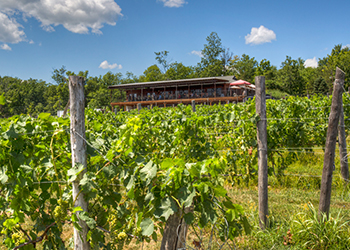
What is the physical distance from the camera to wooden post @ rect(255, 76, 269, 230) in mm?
3239

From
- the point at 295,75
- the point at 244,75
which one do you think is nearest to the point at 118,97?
the point at 244,75

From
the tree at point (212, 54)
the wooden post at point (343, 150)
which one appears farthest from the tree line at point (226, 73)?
the wooden post at point (343, 150)

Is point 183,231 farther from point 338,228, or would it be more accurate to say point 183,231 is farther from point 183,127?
point 338,228

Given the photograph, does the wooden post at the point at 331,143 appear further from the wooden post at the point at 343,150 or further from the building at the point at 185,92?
the building at the point at 185,92

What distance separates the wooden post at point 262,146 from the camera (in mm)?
3239

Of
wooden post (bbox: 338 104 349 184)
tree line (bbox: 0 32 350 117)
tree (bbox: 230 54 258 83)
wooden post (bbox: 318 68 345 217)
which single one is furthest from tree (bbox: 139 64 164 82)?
wooden post (bbox: 318 68 345 217)

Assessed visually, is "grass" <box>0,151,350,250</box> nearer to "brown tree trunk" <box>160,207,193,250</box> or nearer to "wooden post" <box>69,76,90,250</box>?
"brown tree trunk" <box>160,207,193,250</box>

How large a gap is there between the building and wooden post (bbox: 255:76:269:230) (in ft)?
81.9

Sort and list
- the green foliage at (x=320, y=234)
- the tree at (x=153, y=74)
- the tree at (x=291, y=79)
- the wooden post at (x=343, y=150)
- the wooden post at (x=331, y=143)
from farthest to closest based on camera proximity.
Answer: the tree at (x=153, y=74)
the tree at (x=291, y=79)
the wooden post at (x=343, y=150)
the wooden post at (x=331, y=143)
the green foliage at (x=320, y=234)

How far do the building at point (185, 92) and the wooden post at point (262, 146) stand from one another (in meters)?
25.0

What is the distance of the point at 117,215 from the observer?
2018 mm

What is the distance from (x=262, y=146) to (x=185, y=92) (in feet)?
99.2

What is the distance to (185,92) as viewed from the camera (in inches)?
1305

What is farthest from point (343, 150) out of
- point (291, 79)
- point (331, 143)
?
point (291, 79)
